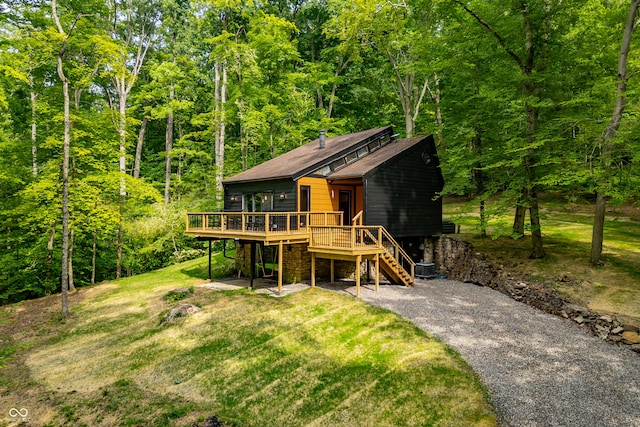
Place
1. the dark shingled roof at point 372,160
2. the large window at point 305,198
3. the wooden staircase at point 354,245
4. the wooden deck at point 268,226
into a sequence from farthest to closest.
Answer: the large window at point 305,198, the dark shingled roof at point 372,160, the wooden deck at point 268,226, the wooden staircase at point 354,245

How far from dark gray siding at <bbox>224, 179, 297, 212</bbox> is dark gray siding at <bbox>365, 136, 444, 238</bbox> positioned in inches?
139

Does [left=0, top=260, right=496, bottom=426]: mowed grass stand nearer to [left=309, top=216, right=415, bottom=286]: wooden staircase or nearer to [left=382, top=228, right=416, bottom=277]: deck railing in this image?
[left=309, top=216, right=415, bottom=286]: wooden staircase

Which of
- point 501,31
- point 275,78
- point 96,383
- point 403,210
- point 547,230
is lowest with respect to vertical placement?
point 96,383

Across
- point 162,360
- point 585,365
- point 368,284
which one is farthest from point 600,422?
point 162,360

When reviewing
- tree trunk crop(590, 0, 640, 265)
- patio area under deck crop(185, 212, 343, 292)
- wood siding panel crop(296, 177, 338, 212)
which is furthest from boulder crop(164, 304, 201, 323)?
tree trunk crop(590, 0, 640, 265)

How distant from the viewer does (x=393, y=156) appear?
16.3m

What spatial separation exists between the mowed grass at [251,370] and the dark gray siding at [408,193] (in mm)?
5017

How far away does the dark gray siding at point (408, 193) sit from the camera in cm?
1571

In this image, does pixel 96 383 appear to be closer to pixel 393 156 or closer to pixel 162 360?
pixel 162 360

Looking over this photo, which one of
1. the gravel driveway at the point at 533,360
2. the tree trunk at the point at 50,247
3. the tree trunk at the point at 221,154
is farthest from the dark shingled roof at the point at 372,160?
the tree trunk at the point at 50,247

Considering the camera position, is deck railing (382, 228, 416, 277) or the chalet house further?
deck railing (382, 228, 416, 277)

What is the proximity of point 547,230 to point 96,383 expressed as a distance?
868 inches

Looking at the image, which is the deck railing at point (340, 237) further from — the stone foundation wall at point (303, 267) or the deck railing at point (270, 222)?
the stone foundation wall at point (303, 267)

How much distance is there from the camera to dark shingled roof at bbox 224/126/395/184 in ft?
52.6
